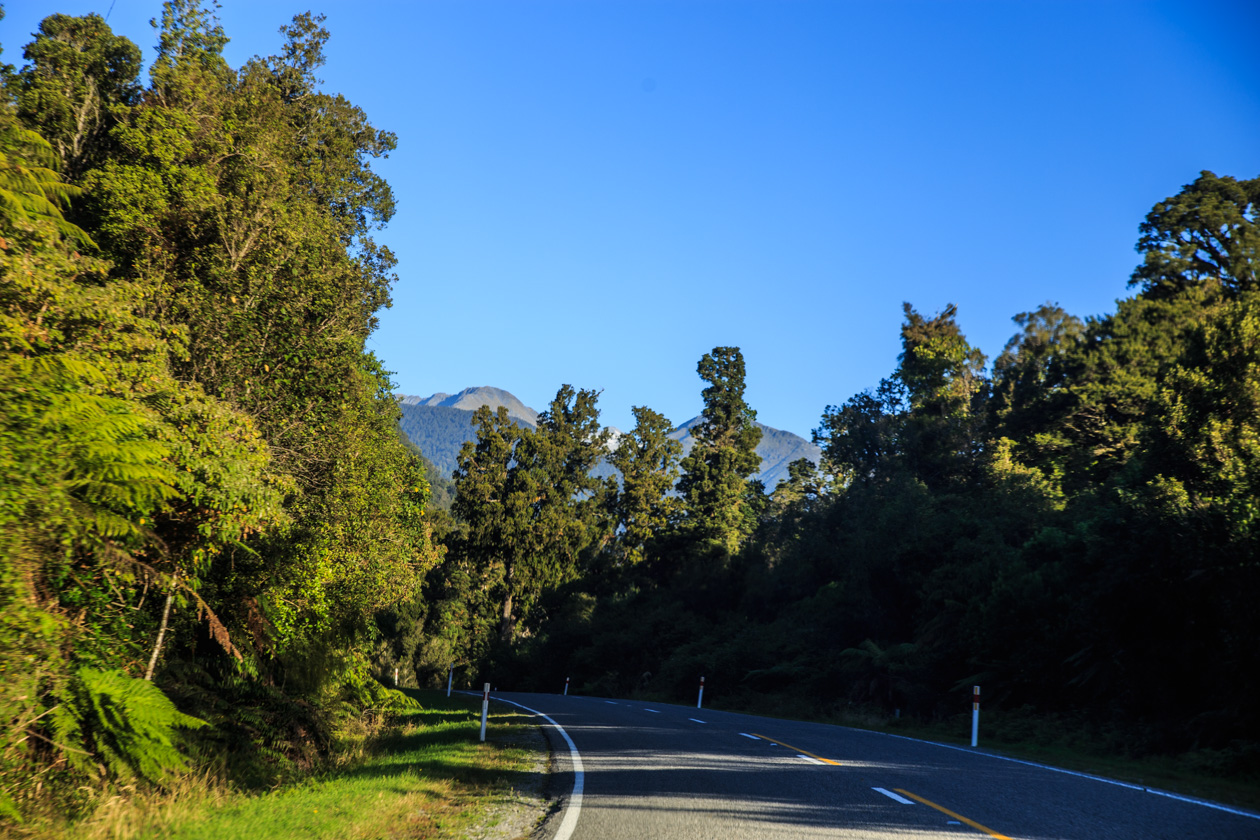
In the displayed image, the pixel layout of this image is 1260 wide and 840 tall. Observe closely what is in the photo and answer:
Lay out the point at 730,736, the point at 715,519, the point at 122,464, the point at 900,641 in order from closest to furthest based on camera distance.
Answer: the point at 122,464, the point at 730,736, the point at 900,641, the point at 715,519

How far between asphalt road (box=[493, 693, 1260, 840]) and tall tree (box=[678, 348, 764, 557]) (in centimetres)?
4588

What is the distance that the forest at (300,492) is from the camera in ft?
26.0

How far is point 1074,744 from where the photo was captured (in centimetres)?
1655

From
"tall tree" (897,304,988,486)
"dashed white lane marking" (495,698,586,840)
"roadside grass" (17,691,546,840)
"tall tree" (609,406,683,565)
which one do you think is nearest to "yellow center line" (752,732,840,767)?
"dashed white lane marking" (495,698,586,840)

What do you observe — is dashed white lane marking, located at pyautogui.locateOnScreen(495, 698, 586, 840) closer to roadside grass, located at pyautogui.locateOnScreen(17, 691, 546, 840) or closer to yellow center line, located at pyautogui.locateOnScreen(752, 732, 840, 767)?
roadside grass, located at pyautogui.locateOnScreen(17, 691, 546, 840)

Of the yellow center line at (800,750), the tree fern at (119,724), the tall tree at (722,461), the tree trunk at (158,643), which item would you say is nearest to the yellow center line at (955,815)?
the yellow center line at (800,750)

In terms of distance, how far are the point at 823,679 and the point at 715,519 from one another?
28.2m

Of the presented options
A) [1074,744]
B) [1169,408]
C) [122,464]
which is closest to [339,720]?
[122,464]

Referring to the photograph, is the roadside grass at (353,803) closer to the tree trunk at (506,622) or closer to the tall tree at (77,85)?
the tall tree at (77,85)

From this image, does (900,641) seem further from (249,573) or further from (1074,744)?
(249,573)

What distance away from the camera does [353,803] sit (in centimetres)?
840

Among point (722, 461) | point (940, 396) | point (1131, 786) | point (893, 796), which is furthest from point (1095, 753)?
point (722, 461)

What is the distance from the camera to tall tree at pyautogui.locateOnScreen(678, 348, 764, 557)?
197 feet

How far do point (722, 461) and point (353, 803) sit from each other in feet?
179
